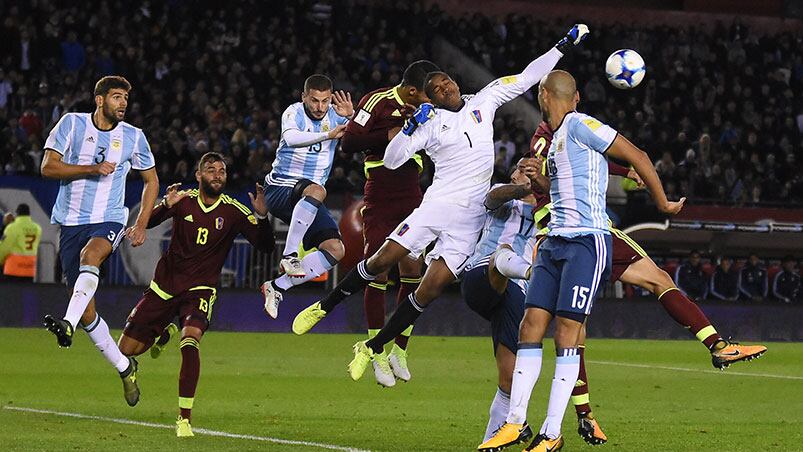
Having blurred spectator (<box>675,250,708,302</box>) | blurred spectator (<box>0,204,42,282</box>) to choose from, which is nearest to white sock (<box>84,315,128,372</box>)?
blurred spectator (<box>0,204,42,282</box>)

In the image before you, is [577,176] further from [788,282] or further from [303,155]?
[788,282]

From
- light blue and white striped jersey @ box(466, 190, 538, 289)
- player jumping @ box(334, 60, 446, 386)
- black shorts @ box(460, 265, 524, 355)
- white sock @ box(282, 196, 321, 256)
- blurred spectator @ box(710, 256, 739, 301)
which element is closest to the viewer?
black shorts @ box(460, 265, 524, 355)

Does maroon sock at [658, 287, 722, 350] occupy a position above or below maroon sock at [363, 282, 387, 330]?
above

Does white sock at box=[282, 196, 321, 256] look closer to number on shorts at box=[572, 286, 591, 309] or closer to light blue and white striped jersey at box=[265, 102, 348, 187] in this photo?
light blue and white striped jersey at box=[265, 102, 348, 187]

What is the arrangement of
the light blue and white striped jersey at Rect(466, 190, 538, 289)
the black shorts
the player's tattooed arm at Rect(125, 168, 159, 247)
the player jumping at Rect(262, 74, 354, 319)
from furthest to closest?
1. the player jumping at Rect(262, 74, 354, 319)
2. the player's tattooed arm at Rect(125, 168, 159, 247)
3. the light blue and white striped jersey at Rect(466, 190, 538, 289)
4. the black shorts

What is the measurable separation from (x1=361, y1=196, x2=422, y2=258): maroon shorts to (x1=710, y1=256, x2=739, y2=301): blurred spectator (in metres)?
14.0

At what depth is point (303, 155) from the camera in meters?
13.9

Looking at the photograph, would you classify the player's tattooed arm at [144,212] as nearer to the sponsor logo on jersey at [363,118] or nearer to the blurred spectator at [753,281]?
the sponsor logo on jersey at [363,118]

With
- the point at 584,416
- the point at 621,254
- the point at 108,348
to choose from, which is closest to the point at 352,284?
the point at 108,348

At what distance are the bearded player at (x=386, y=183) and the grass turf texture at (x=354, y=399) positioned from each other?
524 millimetres

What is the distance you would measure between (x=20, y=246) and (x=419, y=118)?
12.3m

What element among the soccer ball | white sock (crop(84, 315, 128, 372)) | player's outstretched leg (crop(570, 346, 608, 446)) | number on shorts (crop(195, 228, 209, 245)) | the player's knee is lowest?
white sock (crop(84, 315, 128, 372))

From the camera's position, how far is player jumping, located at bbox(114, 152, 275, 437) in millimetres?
11273

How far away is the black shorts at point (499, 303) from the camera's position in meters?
9.80
